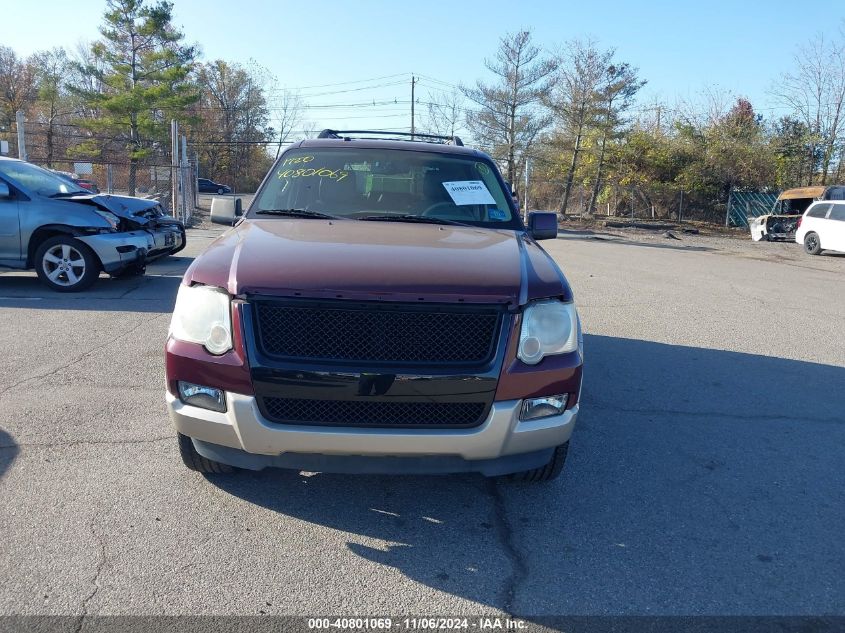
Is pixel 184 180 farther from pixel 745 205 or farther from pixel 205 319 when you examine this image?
pixel 745 205

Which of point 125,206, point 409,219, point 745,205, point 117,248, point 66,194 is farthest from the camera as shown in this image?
point 745,205

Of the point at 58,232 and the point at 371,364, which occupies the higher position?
the point at 58,232

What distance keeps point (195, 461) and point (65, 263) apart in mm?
6519

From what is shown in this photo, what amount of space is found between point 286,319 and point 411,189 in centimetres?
207

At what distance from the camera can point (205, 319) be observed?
3057 mm

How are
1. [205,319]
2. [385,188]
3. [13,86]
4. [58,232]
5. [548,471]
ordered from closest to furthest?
[205,319] → [548,471] → [385,188] → [58,232] → [13,86]

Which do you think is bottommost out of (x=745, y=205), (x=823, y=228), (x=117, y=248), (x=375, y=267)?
(x=117, y=248)

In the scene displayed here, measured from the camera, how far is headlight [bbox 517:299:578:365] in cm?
306

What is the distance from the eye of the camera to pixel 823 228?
19547 mm

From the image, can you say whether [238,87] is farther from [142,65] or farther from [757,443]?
[757,443]

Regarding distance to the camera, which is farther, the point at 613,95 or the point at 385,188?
the point at 613,95

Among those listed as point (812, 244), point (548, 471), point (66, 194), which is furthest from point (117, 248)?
point (812, 244)

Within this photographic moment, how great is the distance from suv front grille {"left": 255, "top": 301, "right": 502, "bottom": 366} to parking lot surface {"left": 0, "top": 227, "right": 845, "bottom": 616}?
89cm

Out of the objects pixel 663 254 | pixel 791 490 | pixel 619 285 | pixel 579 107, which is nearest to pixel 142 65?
pixel 579 107
